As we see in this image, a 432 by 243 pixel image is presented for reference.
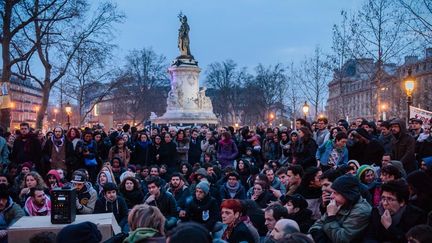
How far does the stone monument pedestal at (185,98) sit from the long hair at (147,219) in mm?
35320

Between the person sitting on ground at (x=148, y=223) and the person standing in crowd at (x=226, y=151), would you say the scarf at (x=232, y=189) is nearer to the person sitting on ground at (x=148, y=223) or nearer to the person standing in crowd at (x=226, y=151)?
the person sitting on ground at (x=148, y=223)

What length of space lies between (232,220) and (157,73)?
63.6 m

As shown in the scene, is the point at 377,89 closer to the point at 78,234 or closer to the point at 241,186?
the point at 241,186

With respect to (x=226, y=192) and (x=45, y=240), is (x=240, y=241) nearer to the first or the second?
(x=45, y=240)

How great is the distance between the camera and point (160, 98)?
2783 inches

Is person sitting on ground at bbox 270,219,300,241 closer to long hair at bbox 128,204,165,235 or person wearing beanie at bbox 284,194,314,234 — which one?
long hair at bbox 128,204,165,235

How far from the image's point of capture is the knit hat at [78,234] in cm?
375

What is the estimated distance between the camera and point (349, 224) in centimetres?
473

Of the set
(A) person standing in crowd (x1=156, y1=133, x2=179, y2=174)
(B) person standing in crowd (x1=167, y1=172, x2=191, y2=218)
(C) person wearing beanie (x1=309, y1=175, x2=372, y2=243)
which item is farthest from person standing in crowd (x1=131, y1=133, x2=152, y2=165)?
(C) person wearing beanie (x1=309, y1=175, x2=372, y2=243)

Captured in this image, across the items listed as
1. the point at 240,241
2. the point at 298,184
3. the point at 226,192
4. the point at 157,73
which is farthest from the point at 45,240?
the point at 157,73

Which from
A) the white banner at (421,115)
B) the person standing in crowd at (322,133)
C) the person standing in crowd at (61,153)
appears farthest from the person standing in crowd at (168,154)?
the white banner at (421,115)

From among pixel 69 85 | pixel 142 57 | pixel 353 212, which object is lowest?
pixel 353 212

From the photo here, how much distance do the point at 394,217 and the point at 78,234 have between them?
320cm

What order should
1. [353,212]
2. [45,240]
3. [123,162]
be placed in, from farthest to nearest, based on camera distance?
1. [123,162]
2. [353,212]
3. [45,240]
